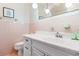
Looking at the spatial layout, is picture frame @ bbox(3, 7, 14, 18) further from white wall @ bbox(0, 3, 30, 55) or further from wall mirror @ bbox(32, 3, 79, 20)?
wall mirror @ bbox(32, 3, 79, 20)

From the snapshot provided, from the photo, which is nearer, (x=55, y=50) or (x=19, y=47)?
(x=55, y=50)

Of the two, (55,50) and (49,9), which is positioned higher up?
(49,9)

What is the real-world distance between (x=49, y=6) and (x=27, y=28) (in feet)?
1.87

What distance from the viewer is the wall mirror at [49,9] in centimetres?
134

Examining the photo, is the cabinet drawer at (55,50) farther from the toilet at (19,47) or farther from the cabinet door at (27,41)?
the toilet at (19,47)

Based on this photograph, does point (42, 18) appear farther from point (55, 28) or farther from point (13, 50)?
point (13, 50)

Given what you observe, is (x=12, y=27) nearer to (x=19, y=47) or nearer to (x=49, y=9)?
(x=19, y=47)

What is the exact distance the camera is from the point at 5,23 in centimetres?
143

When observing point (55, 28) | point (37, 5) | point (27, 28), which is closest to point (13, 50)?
point (27, 28)

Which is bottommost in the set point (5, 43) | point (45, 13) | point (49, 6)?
point (5, 43)

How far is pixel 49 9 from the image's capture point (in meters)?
1.63

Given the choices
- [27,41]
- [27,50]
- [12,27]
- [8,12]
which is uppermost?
[8,12]

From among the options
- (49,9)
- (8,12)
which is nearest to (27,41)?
(8,12)

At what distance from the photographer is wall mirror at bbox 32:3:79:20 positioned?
1.34 m
